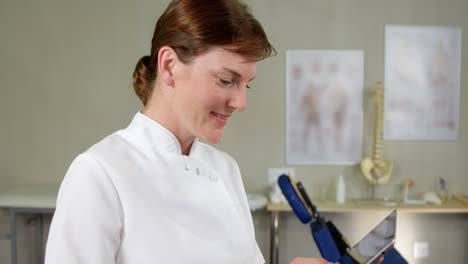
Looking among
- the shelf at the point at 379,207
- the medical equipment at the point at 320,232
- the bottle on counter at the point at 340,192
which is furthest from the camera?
the bottle on counter at the point at 340,192

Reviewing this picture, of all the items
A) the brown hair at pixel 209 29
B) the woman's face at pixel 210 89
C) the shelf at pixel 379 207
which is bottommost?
the shelf at pixel 379 207

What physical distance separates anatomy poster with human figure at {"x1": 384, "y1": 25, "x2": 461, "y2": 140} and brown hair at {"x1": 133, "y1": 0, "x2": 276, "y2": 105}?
2.15 metres

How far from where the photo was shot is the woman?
1.93 feet

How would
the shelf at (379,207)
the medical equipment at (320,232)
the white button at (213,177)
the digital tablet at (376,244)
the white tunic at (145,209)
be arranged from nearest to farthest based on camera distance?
the white tunic at (145,209) < the white button at (213,177) < the digital tablet at (376,244) < the medical equipment at (320,232) < the shelf at (379,207)

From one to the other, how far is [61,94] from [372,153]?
7.12ft

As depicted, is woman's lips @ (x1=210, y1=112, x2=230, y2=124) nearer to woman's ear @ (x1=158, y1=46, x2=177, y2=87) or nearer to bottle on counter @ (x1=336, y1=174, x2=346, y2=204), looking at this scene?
woman's ear @ (x1=158, y1=46, x2=177, y2=87)

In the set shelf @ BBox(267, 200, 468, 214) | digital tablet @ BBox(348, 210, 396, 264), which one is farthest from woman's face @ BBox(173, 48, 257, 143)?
shelf @ BBox(267, 200, 468, 214)

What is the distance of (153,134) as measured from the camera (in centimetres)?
75

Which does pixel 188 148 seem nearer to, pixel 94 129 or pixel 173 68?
pixel 173 68

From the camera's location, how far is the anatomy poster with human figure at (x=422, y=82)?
8.43 feet

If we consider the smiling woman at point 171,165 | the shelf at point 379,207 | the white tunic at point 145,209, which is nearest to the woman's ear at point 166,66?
the smiling woman at point 171,165

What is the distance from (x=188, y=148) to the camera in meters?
0.83

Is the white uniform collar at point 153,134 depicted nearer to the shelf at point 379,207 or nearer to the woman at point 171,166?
the woman at point 171,166

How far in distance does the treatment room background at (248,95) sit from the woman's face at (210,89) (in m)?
1.91
